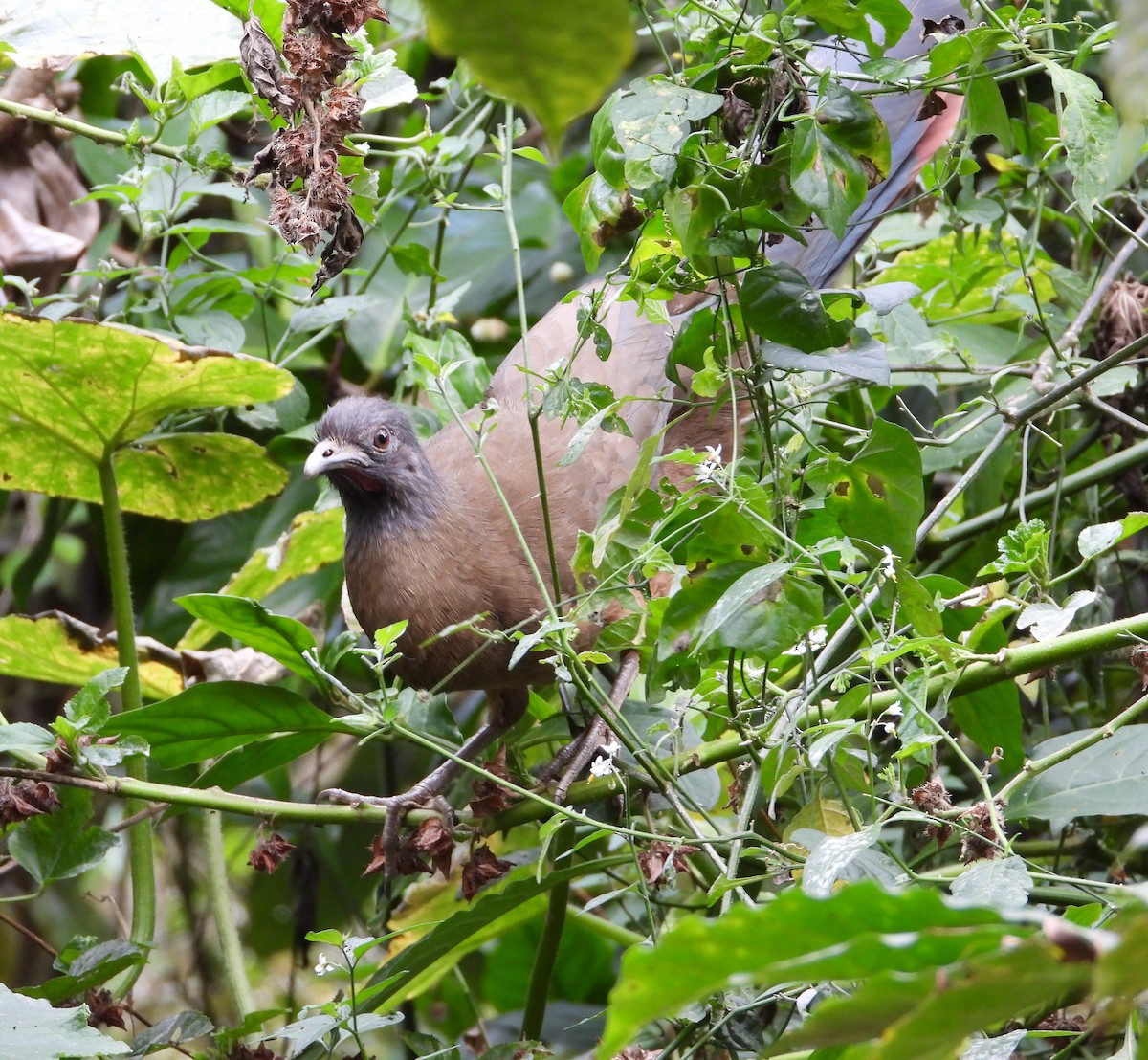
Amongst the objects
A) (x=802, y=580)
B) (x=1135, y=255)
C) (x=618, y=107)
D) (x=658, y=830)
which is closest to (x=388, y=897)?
(x=658, y=830)

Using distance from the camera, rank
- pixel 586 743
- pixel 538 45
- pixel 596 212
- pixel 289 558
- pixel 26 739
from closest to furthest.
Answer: pixel 538 45, pixel 596 212, pixel 26 739, pixel 586 743, pixel 289 558

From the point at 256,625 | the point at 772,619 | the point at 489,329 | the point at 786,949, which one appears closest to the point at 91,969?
the point at 256,625

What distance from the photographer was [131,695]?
2.61 metres

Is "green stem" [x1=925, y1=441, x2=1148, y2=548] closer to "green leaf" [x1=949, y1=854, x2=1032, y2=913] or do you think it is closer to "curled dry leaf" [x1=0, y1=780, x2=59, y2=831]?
"green leaf" [x1=949, y1=854, x2=1032, y2=913]

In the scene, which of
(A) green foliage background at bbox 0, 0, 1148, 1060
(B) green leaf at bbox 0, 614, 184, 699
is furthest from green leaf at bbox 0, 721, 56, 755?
(B) green leaf at bbox 0, 614, 184, 699

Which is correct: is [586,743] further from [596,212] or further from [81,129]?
[81,129]

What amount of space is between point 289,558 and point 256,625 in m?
1.06

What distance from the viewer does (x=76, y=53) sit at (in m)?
2.59

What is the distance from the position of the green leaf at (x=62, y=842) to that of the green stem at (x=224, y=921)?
1.22 ft

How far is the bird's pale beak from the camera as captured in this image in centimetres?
307

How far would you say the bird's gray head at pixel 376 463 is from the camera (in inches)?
126

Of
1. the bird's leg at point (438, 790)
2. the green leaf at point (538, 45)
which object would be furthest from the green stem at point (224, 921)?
the green leaf at point (538, 45)

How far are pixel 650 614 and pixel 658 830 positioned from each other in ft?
2.21

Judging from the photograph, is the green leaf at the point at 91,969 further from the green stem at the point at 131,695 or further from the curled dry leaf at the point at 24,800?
the curled dry leaf at the point at 24,800
